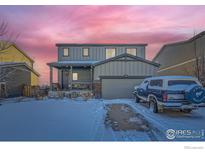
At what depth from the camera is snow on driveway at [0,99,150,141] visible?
554 centimetres

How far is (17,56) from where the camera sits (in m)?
6.40

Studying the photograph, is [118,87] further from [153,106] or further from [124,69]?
[153,106]

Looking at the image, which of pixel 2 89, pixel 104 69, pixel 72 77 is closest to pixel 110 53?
pixel 104 69

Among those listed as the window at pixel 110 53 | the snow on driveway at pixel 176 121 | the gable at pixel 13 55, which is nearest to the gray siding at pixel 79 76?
the window at pixel 110 53

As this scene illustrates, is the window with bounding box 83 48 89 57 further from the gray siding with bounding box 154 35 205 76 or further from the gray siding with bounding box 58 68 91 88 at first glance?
the gray siding with bounding box 154 35 205 76

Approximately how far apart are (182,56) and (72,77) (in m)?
2.71

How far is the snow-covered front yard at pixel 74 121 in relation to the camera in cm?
555

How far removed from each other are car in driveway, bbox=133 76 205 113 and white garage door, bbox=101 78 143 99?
29cm

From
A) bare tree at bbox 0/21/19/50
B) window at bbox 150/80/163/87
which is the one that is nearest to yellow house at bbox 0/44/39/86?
bare tree at bbox 0/21/19/50
